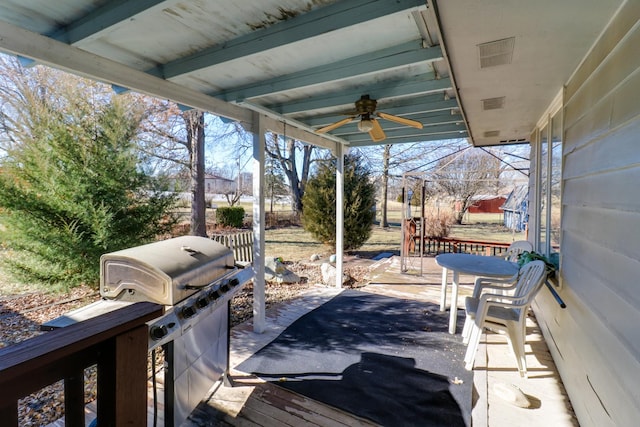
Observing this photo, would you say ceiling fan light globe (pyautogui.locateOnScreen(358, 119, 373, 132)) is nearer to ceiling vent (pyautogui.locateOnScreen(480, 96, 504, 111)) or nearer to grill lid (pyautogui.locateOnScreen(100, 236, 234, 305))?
ceiling vent (pyautogui.locateOnScreen(480, 96, 504, 111))

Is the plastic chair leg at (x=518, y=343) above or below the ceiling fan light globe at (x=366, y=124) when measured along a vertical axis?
below

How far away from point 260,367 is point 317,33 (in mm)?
2619

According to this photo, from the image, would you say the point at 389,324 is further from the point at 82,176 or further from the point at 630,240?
the point at 82,176

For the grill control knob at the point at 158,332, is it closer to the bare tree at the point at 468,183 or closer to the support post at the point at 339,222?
the support post at the point at 339,222

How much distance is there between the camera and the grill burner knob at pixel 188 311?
1.63 metres

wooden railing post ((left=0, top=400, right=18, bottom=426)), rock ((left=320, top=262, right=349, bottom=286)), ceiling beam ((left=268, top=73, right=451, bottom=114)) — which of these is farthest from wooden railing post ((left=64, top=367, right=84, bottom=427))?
rock ((left=320, top=262, right=349, bottom=286))

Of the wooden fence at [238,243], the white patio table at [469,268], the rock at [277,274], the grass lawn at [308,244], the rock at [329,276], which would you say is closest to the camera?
the white patio table at [469,268]

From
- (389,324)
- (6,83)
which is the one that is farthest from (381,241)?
(6,83)

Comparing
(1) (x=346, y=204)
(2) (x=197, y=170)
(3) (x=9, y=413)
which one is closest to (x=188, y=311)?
(3) (x=9, y=413)

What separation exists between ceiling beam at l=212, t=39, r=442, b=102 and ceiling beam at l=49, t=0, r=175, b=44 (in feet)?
4.09

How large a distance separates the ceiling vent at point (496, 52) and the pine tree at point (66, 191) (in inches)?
147

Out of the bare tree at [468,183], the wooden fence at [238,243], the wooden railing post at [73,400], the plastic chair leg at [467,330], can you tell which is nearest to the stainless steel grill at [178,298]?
the wooden railing post at [73,400]

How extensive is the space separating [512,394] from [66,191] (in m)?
4.55

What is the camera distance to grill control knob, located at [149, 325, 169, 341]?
4.49 feet
